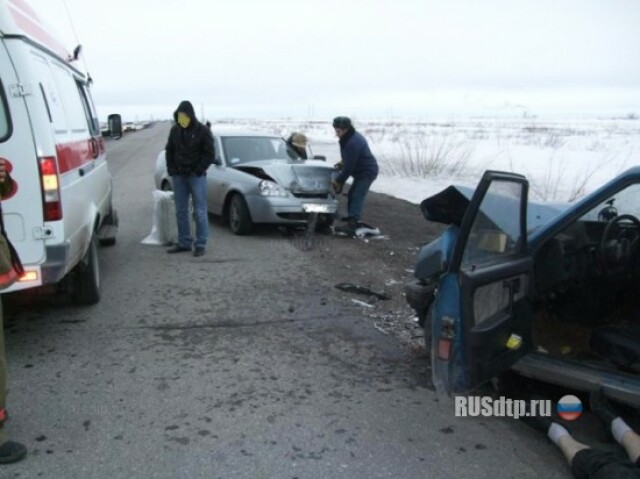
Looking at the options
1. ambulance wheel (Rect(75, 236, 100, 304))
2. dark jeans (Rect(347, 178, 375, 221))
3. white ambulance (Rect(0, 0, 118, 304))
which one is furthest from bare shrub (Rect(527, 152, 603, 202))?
white ambulance (Rect(0, 0, 118, 304))

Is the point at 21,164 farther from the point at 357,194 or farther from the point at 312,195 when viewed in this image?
the point at 357,194

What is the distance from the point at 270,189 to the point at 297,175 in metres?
0.46

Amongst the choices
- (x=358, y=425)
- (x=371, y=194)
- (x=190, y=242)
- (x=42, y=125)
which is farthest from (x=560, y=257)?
(x=371, y=194)

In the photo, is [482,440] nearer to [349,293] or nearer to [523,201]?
[523,201]

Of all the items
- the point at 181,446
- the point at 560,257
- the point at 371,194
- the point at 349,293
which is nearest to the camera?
the point at 181,446

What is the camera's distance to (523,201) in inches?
139

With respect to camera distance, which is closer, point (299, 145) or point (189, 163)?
point (189, 163)

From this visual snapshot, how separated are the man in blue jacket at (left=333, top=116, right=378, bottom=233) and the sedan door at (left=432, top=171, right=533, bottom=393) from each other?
18.0 feet

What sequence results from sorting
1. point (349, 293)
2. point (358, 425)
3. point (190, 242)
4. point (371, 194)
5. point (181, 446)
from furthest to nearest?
point (371, 194)
point (190, 242)
point (349, 293)
point (358, 425)
point (181, 446)

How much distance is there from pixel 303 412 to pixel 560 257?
6.11ft

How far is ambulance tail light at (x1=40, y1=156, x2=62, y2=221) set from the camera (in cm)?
390

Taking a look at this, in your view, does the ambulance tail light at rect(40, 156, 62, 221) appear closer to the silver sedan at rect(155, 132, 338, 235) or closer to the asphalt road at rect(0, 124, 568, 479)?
the asphalt road at rect(0, 124, 568, 479)

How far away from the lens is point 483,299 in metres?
3.10

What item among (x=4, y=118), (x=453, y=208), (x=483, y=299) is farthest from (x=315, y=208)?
(x=483, y=299)
